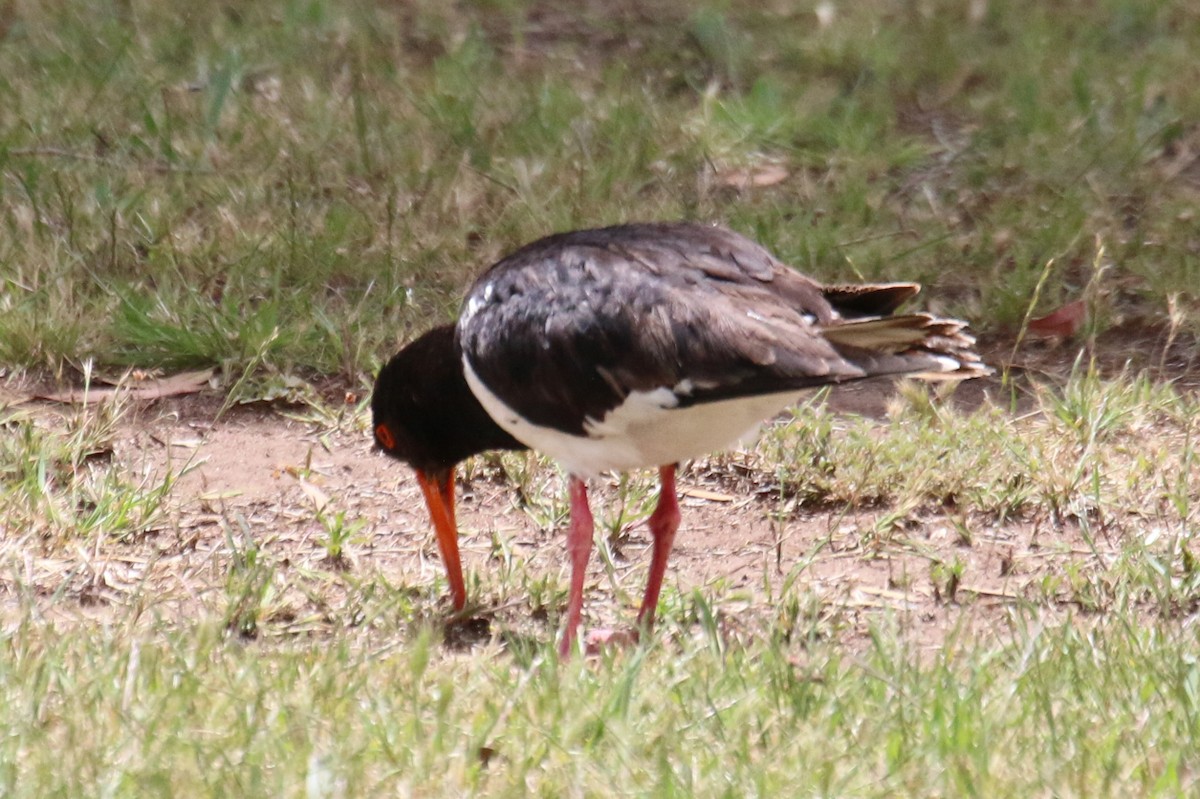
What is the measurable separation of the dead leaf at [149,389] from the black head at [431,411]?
1.09 metres

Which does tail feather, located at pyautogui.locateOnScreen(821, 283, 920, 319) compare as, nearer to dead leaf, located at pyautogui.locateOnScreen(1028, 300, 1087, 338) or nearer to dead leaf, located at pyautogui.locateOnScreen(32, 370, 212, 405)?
dead leaf, located at pyautogui.locateOnScreen(1028, 300, 1087, 338)

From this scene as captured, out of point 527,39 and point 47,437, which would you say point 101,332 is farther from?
point 527,39

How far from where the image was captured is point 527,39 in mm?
8586

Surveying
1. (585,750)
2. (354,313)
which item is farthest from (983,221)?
(585,750)

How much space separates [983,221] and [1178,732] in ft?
12.1

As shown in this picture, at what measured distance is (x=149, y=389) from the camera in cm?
565

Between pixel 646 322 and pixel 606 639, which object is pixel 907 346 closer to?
pixel 646 322

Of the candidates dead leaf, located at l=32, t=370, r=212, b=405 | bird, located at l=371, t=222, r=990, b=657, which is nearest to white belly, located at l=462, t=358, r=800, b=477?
bird, located at l=371, t=222, r=990, b=657

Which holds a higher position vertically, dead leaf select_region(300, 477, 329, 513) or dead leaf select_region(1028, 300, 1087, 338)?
dead leaf select_region(1028, 300, 1087, 338)

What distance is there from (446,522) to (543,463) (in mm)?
712

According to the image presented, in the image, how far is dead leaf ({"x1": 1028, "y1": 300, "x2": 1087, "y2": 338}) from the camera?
606cm

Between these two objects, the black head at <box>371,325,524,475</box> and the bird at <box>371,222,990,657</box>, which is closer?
the bird at <box>371,222,990,657</box>

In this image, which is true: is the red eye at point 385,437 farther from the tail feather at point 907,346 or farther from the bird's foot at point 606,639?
the tail feather at point 907,346

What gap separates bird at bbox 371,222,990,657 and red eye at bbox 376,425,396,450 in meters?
0.02
